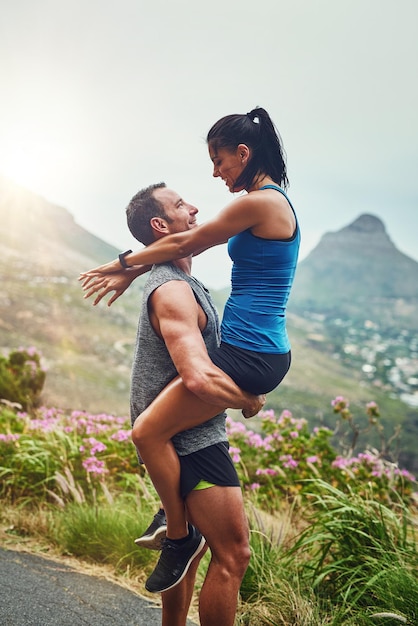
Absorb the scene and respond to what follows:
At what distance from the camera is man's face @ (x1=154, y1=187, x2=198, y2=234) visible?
259 centimetres

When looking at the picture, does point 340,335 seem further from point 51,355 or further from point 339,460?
point 339,460

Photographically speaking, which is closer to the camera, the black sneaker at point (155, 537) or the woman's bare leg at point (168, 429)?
the woman's bare leg at point (168, 429)

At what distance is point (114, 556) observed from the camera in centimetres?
400

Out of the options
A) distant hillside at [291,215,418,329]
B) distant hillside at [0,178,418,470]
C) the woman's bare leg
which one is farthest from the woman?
distant hillside at [291,215,418,329]

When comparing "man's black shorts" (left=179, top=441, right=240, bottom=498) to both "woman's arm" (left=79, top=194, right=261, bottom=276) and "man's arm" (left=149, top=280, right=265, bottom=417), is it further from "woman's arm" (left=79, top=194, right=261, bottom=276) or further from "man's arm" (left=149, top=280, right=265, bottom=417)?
"woman's arm" (left=79, top=194, right=261, bottom=276)

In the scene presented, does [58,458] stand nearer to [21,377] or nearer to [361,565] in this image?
[361,565]

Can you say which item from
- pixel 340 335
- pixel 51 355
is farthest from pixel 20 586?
pixel 340 335

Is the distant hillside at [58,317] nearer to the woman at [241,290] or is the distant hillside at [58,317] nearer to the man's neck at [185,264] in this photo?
the man's neck at [185,264]

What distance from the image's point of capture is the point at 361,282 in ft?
585

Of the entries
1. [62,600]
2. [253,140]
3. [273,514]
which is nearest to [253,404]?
[253,140]

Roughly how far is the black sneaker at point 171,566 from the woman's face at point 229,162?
174 centimetres

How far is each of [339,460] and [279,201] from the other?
4.26 meters

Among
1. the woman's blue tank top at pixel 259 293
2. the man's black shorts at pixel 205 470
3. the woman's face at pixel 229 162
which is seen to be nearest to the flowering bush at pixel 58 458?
the man's black shorts at pixel 205 470

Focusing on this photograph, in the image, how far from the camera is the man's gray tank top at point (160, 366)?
2338mm
